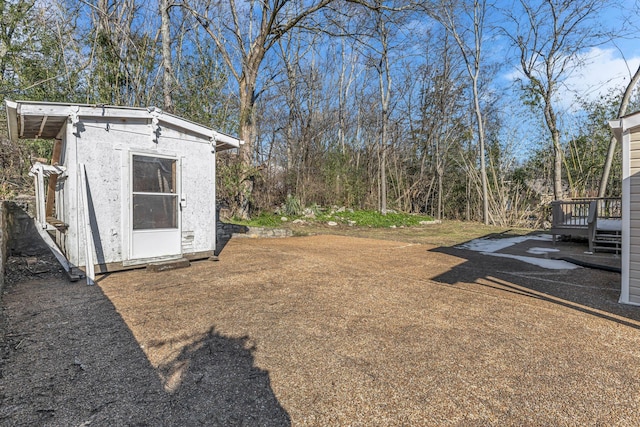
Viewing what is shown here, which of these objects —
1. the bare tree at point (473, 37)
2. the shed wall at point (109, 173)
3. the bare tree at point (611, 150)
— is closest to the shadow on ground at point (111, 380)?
the shed wall at point (109, 173)

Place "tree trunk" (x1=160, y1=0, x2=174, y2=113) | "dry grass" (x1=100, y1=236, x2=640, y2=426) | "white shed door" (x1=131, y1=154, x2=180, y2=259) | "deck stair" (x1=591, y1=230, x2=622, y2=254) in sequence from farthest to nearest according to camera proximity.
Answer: "tree trunk" (x1=160, y1=0, x2=174, y2=113), "deck stair" (x1=591, y1=230, x2=622, y2=254), "white shed door" (x1=131, y1=154, x2=180, y2=259), "dry grass" (x1=100, y1=236, x2=640, y2=426)

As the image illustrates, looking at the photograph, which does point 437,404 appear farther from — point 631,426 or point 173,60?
point 173,60

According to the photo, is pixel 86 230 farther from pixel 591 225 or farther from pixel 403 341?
pixel 591 225

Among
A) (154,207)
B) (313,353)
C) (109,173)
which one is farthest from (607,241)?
(109,173)

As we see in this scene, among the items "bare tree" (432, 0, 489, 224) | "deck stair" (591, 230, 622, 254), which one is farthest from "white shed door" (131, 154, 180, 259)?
"bare tree" (432, 0, 489, 224)

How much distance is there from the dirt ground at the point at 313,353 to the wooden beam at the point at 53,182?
177cm

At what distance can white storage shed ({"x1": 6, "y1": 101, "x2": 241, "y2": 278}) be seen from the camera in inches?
151

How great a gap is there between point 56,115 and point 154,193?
4.66ft

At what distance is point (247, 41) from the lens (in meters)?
11.5

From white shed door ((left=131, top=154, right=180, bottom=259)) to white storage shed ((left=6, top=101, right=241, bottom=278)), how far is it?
0.01 metres

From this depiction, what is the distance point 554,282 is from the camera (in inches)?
165

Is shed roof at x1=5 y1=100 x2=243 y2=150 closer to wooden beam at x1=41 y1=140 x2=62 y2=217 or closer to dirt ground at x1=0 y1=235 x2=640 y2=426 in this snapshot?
wooden beam at x1=41 y1=140 x2=62 y2=217

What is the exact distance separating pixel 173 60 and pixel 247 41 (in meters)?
3.01

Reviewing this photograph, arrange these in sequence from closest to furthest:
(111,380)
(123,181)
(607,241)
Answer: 1. (111,380)
2. (123,181)
3. (607,241)
